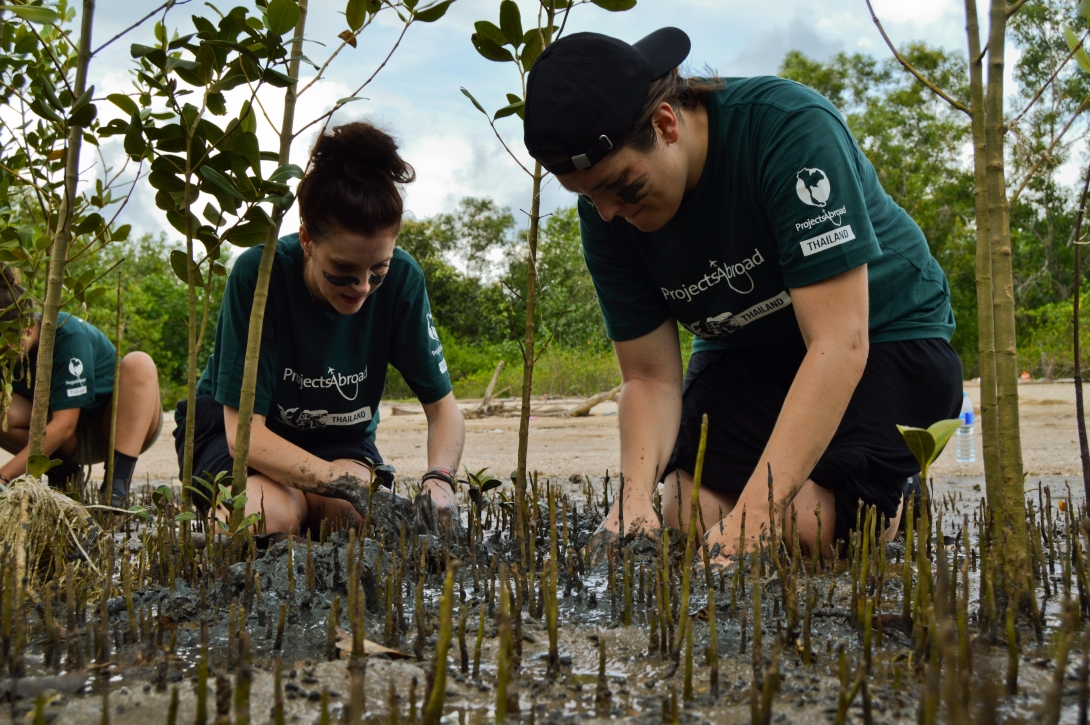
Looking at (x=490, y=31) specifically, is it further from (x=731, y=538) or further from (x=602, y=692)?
(x=602, y=692)

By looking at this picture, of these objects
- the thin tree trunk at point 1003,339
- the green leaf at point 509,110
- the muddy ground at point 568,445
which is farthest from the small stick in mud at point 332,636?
the muddy ground at point 568,445

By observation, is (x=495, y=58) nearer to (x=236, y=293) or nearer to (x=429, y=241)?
(x=236, y=293)

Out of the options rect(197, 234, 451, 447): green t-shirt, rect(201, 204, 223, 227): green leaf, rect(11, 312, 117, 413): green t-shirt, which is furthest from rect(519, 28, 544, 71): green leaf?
rect(11, 312, 117, 413): green t-shirt

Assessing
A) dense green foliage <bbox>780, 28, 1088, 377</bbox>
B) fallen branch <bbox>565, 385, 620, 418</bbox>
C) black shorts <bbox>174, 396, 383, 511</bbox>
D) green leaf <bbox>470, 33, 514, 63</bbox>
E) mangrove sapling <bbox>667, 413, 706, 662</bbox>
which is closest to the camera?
mangrove sapling <bbox>667, 413, 706, 662</bbox>

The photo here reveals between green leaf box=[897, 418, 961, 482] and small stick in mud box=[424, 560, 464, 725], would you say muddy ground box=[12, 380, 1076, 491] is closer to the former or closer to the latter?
green leaf box=[897, 418, 961, 482]

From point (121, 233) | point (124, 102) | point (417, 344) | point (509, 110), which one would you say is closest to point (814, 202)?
point (509, 110)

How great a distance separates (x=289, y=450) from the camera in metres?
3.18

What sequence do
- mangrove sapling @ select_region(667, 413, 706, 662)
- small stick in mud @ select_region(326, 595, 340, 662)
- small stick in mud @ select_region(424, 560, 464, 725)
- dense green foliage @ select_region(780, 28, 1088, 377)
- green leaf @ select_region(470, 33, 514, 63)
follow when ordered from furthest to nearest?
1. dense green foliage @ select_region(780, 28, 1088, 377)
2. green leaf @ select_region(470, 33, 514, 63)
3. small stick in mud @ select_region(326, 595, 340, 662)
4. mangrove sapling @ select_region(667, 413, 706, 662)
5. small stick in mud @ select_region(424, 560, 464, 725)

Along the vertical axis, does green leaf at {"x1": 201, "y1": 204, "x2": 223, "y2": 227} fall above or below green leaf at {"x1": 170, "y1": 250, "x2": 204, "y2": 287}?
above

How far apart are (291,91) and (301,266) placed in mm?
1061

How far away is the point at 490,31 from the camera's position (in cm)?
274

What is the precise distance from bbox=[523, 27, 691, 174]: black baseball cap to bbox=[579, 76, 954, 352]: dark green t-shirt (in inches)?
15.3

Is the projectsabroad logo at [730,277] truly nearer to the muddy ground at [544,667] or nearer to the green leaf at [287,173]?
the muddy ground at [544,667]

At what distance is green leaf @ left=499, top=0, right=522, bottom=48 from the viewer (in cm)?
269
